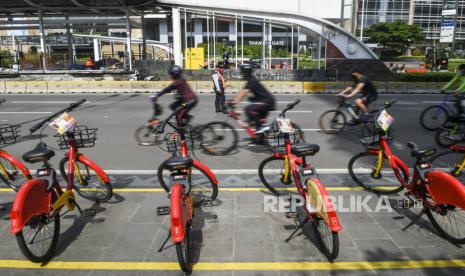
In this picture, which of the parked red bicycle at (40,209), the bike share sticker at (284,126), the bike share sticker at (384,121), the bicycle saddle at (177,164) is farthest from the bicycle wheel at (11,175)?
the bike share sticker at (384,121)

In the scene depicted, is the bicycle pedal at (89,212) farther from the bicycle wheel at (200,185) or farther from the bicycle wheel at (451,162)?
the bicycle wheel at (451,162)

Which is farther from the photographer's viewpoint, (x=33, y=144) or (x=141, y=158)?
(x=33, y=144)

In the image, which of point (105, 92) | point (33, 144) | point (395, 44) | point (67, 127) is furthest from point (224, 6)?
point (395, 44)

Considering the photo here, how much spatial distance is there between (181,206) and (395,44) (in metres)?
69.6

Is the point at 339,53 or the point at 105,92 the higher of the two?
the point at 339,53

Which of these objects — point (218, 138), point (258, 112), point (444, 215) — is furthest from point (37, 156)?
point (444, 215)

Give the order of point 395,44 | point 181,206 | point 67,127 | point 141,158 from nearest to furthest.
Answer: point 181,206 < point 67,127 < point 141,158 < point 395,44

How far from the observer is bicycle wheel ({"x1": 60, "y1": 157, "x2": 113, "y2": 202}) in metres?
5.52

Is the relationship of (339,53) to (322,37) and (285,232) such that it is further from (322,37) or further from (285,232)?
(285,232)

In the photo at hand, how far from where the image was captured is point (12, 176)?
590 cm

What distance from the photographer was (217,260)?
13.5ft

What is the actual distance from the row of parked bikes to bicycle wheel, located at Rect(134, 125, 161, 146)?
1962mm

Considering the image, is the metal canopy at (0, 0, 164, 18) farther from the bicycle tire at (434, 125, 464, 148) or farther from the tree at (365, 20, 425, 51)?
the tree at (365, 20, 425, 51)

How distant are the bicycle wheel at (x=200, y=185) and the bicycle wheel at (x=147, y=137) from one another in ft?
9.88
